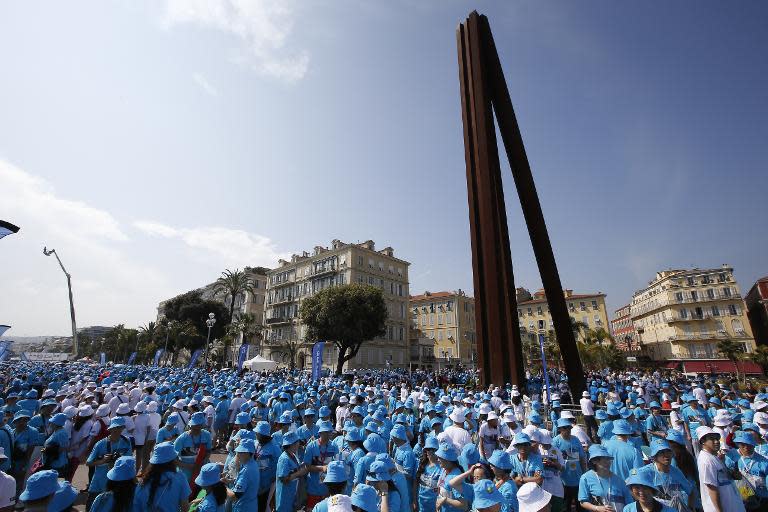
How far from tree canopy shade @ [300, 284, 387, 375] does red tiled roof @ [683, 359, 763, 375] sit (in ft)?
151

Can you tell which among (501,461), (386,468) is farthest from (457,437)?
(386,468)

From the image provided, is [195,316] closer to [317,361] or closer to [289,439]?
[317,361]

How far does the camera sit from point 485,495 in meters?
3.27

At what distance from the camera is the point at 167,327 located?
68500 mm

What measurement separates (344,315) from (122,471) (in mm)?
38567

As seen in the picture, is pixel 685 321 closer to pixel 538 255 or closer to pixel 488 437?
pixel 538 255

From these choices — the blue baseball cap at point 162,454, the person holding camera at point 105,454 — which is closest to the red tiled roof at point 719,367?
the person holding camera at point 105,454

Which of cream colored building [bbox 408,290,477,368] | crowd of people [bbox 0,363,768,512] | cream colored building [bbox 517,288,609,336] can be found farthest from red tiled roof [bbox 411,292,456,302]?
crowd of people [bbox 0,363,768,512]

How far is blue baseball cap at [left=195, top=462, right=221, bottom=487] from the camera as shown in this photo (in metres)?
4.05

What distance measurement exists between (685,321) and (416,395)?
67490 mm

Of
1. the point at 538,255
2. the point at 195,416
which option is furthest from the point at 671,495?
the point at 538,255

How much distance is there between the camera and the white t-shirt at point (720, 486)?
13.1ft

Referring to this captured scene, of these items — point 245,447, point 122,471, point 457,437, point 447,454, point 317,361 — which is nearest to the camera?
point 122,471

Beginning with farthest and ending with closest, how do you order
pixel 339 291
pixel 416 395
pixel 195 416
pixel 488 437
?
pixel 339 291 < pixel 416 395 < pixel 488 437 < pixel 195 416
